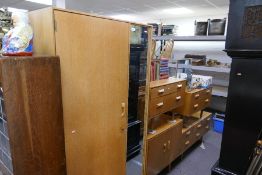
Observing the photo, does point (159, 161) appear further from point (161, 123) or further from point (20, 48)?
point (20, 48)

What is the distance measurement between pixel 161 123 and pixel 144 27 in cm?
115

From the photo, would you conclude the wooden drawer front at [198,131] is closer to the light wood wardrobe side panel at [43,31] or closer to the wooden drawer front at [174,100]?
the wooden drawer front at [174,100]

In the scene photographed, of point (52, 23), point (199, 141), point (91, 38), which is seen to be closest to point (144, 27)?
point (91, 38)

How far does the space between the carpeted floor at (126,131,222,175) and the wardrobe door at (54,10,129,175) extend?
21.6 inches

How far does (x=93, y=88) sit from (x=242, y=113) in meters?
0.96

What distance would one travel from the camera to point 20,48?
910mm

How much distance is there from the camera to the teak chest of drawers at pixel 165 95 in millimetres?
1864

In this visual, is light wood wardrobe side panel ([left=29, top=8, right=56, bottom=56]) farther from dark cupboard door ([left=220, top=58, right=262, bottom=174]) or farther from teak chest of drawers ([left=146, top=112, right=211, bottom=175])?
teak chest of drawers ([left=146, top=112, right=211, bottom=175])

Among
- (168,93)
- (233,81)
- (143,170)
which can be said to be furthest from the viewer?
(168,93)

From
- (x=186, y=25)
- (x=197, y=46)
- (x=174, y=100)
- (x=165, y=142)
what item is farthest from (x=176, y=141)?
(x=186, y=25)

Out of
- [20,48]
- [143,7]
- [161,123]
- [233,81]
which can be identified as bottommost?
[161,123]

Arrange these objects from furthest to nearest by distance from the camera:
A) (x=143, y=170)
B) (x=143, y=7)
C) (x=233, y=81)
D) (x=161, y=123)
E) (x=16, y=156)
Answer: (x=143, y=7) → (x=161, y=123) → (x=143, y=170) → (x=233, y=81) → (x=16, y=156)

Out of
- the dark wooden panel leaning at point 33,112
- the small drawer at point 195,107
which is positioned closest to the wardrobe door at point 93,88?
the dark wooden panel leaning at point 33,112

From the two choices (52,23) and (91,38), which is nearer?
(52,23)
